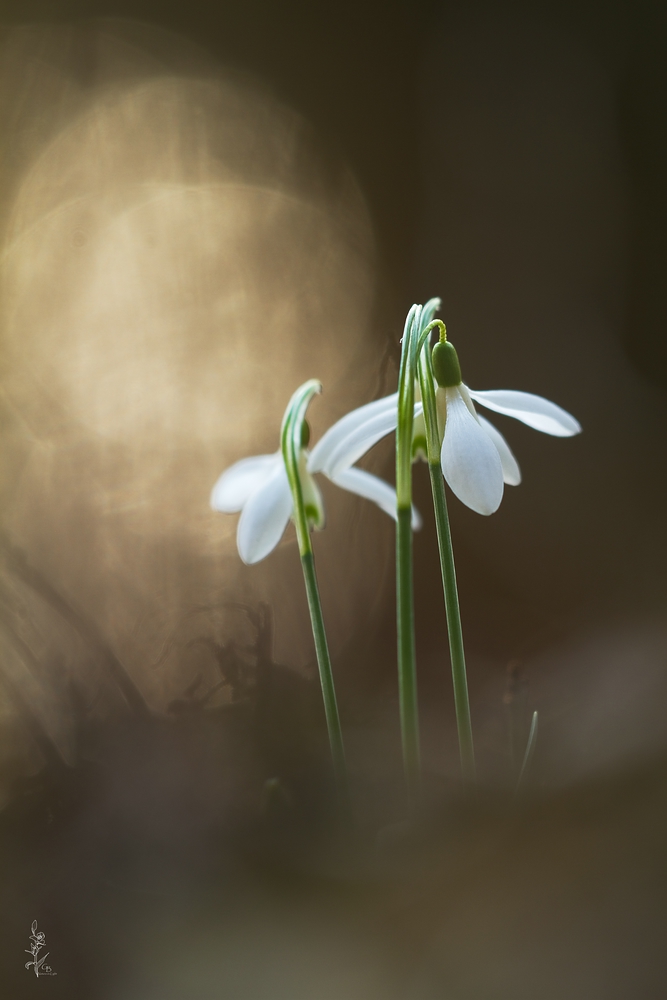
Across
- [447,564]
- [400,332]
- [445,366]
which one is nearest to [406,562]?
[447,564]

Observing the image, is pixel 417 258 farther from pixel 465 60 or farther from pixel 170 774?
pixel 170 774

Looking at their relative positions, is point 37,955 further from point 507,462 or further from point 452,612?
point 507,462

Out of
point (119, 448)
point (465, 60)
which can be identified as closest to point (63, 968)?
point (119, 448)

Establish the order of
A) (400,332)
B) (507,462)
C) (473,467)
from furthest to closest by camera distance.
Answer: (400,332)
(507,462)
(473,467)

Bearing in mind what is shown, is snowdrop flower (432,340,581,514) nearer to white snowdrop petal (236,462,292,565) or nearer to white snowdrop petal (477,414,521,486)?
white snowdrop petal (477,414,521,486)

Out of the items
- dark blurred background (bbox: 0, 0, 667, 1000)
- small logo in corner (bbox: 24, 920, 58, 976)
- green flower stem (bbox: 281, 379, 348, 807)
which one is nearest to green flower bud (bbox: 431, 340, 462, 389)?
green flower stem (bbox: 281, 379, 348, 807)

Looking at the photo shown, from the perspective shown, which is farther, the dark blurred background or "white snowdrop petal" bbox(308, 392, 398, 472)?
the dark blurred background

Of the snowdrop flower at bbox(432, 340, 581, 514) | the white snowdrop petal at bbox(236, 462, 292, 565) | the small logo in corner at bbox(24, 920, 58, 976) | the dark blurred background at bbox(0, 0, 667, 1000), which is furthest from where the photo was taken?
the dark blurred background at bbox(0, 0, 667, 1000)

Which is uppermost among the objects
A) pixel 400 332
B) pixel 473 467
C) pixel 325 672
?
pixel 400 332
